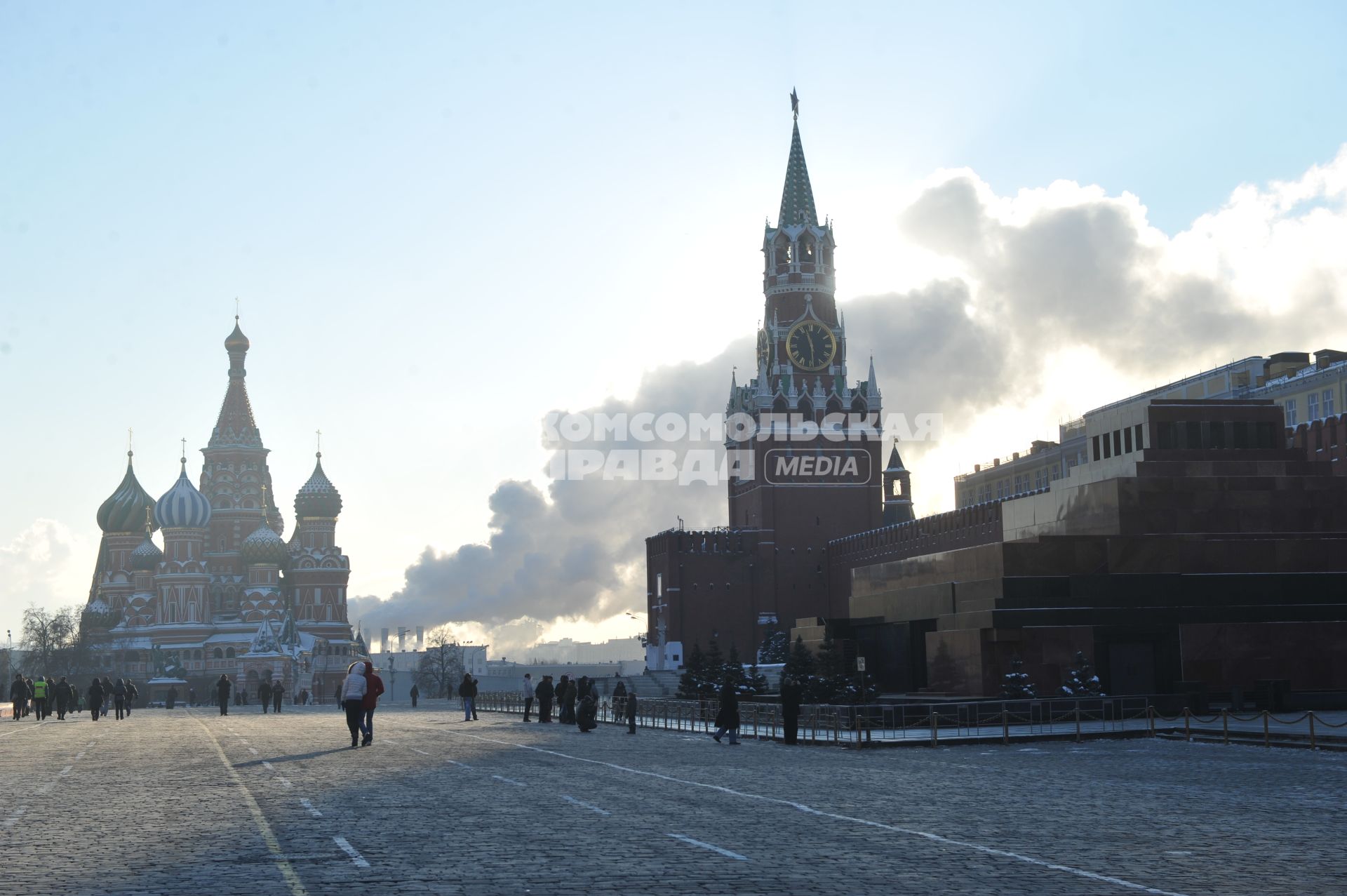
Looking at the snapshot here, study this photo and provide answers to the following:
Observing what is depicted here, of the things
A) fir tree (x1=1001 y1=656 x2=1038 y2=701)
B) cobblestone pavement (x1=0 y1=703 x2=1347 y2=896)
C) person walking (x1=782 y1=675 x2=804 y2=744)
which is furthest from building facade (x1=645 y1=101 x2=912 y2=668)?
cobblestone pavement (x1=0 y1=703 x2=1347 y2=896)

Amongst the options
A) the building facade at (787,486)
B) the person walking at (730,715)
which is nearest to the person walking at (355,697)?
the person walking at (730,715)

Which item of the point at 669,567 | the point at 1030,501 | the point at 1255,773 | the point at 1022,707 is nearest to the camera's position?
the point at 1255,773

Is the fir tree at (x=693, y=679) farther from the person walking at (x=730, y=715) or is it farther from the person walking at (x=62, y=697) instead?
the person walking at (x=730, y=715)

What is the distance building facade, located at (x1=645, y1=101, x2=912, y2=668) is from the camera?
106 metres

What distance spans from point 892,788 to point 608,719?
26.7 m

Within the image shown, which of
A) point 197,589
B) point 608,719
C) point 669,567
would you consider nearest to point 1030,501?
point 608,719

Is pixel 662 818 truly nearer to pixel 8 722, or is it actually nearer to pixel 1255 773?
pixel 1255 773

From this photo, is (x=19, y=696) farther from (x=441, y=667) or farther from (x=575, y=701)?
(x=441, y=667)

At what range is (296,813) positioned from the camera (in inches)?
605

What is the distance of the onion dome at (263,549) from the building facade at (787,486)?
144ft

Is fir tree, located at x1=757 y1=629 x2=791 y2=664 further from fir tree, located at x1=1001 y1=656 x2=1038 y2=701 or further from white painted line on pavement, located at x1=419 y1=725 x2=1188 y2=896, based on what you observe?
white painted line on pavement, located at x1=419 y1=725 x2=1188 y2=896

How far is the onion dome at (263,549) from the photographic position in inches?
5492

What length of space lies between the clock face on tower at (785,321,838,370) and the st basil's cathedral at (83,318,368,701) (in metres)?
52.3

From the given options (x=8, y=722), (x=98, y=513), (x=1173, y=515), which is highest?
(x=98, y=513)
